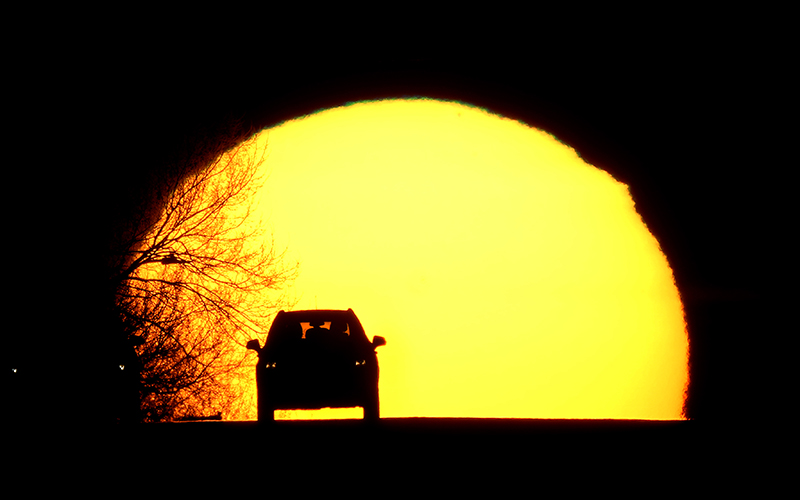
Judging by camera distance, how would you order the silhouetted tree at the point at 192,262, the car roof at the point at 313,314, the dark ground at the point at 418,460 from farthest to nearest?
the silhouetted tree at the point at 192,262 → the car roof at the point at 313,314 → the dark ground at the point at 418,460

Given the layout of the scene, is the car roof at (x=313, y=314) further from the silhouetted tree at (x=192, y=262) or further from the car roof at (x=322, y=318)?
the silhouetted tree at (x=192, y=262)

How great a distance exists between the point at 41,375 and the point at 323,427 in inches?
450

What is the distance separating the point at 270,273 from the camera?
890 inches

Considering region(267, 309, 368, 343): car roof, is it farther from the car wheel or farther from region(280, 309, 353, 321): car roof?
the car wheel

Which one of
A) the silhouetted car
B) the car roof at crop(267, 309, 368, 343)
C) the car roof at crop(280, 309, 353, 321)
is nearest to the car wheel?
the silhouetted car

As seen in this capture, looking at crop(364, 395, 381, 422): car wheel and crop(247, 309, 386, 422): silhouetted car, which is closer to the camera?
crop(247, 309, 386, 422): silhouetted car

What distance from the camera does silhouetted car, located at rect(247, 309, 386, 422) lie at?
10969 millimetres

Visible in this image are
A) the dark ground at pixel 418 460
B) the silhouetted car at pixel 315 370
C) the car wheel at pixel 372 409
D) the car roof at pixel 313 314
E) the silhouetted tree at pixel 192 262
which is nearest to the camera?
the dark ground at pixel 418 460

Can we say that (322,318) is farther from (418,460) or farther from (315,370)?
(418,460)

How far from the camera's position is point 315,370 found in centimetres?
1098

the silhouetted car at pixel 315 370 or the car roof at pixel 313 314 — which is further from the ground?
the car roof at pixel 313 314

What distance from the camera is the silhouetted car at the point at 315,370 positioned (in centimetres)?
1097

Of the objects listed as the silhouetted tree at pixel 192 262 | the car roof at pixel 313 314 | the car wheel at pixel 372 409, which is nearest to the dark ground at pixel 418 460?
the car wheel at pixel 372 409

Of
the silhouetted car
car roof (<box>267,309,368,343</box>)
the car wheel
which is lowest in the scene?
the car wheel
